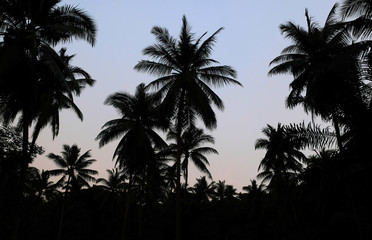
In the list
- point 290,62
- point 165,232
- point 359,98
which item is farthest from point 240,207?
point 359,98

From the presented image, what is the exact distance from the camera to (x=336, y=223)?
2645 cm

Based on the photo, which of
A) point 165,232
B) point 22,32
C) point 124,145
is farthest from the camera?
point 165,232

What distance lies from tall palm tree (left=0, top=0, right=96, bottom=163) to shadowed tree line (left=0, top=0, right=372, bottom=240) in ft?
0.14


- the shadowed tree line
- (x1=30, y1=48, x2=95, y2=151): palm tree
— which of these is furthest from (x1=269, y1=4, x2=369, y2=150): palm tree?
(x1=30, y1=48, x2=95, y2=151): palm tree

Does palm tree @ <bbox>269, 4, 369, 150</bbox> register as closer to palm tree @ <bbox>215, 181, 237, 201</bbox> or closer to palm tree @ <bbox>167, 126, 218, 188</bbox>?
palm tree @ <bbox>167, 126, 218, 188</bbox>

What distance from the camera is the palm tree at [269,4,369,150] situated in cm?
819

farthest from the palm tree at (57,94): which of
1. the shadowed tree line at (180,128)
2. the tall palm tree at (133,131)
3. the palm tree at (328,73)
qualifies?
A: the palm tree at (328,73)

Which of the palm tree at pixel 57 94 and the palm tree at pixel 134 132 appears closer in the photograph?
the palm tree at pixel 57 94

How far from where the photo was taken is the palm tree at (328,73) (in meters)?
8.19

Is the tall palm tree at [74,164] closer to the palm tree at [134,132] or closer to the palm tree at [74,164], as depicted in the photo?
the palm tree at [74,164]

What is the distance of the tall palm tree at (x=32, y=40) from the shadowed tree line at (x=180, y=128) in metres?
0.04

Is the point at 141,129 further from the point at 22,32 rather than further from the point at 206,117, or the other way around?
the point at 22,32

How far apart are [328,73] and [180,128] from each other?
1059cm

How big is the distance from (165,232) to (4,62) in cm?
2902
